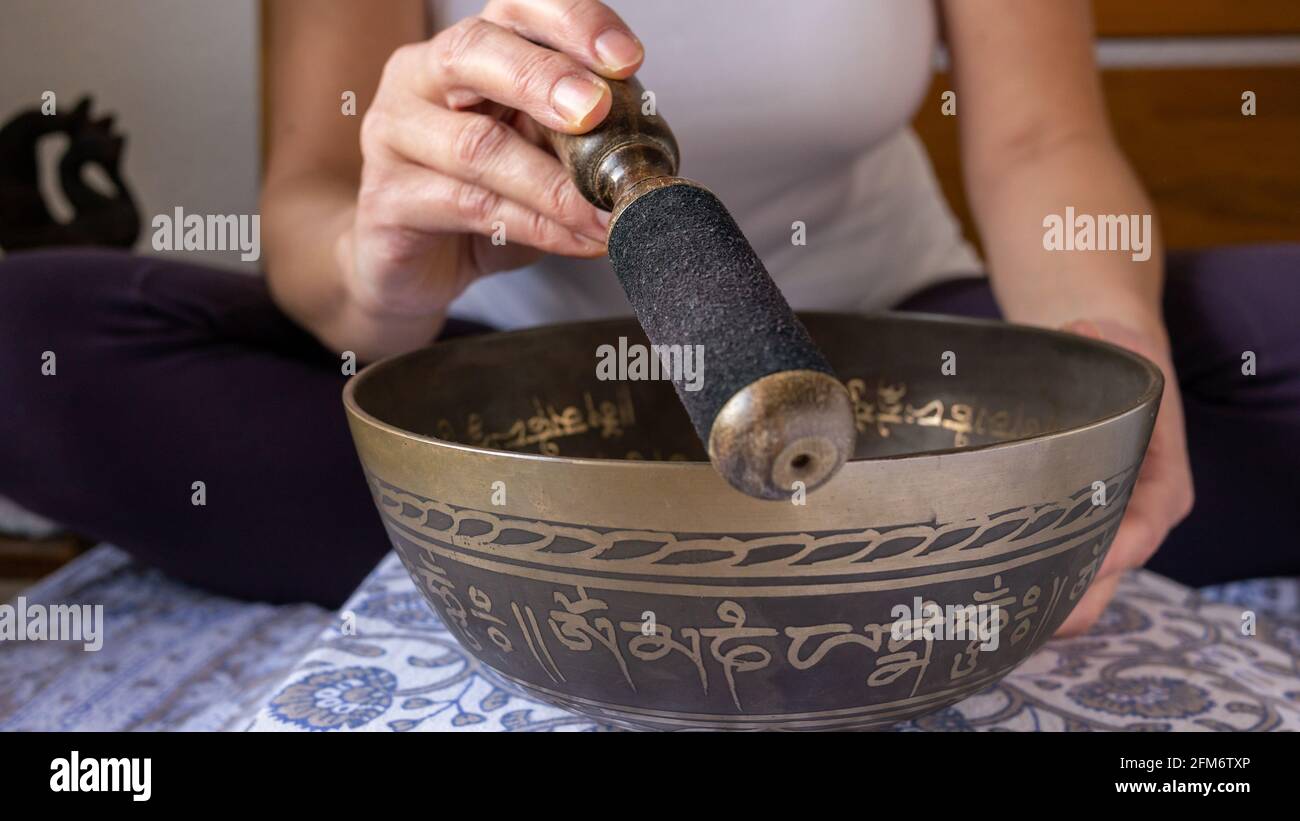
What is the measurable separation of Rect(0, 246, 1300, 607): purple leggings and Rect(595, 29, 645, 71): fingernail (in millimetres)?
552

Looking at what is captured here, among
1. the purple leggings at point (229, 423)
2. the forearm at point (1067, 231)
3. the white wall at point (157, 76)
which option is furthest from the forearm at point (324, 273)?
the white wall at point (157, 76)

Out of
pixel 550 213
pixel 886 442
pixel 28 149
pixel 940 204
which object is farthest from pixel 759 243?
pixel 28 149

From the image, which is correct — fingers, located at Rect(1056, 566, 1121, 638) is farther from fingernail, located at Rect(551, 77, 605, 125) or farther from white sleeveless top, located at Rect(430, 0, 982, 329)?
white sleeveless top, located at Rect(430, 0, 982, 329)

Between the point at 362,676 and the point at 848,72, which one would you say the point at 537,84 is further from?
the point at 848,72

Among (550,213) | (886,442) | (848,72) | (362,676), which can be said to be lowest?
(362,676)

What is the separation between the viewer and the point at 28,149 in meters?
1.53

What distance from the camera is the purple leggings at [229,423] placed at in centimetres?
98

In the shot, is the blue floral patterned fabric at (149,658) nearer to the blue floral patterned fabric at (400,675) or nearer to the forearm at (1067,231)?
the blue floral patterned fabric at (400,675)

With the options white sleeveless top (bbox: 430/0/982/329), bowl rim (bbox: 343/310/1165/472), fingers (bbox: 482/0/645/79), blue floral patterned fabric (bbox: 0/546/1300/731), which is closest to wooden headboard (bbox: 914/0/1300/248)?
white sleeveless top (bbox: 430/0/982/329)

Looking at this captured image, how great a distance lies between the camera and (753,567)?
420mm

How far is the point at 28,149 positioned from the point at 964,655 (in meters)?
1.47

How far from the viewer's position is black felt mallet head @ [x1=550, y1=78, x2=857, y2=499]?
0.35 meters

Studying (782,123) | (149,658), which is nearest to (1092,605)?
(782,123)

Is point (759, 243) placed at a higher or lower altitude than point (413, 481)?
higher
